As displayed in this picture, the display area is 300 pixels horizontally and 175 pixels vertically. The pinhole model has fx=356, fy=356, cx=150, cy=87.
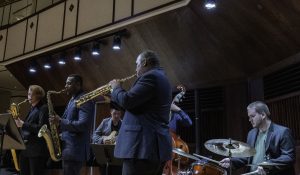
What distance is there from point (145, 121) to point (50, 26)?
271 inches

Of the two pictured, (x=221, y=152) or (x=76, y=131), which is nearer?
(x=76, y=131)

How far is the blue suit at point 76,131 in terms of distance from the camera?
3697 mm

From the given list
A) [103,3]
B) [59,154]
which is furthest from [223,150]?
[103,3]

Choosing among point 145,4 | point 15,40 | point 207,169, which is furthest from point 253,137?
point 15,40

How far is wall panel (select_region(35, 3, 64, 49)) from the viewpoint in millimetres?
8523

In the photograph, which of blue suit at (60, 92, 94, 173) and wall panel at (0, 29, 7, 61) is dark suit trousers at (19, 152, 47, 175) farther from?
wall panel at (0, 29, 7, 61)

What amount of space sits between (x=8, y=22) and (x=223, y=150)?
9024 mm

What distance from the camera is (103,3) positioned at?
7465 mm

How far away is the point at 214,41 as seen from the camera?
605cm

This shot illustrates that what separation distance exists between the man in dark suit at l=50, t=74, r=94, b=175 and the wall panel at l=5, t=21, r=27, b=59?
6173 mm

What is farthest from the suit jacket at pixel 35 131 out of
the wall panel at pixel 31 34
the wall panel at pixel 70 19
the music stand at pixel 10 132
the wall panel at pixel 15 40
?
the wall panel at pixel 15 40

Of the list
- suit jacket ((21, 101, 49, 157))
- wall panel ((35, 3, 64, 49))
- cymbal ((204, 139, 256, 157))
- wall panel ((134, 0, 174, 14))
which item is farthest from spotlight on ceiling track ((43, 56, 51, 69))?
cymbal ((204, 139, 256, 157))

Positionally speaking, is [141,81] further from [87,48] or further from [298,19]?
[87,48]

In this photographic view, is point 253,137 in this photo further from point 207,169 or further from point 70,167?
point 70,167
